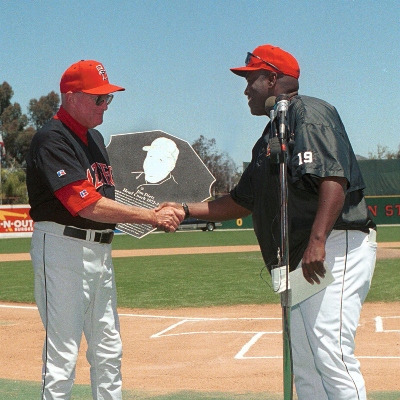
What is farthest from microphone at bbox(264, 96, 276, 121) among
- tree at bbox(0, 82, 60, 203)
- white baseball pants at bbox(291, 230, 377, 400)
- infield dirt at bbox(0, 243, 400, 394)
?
tree at bbox(0, 82, 60, 203)

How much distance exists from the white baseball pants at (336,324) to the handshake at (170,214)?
1308mm

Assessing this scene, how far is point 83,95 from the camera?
432 centimetres

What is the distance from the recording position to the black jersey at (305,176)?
3.52m

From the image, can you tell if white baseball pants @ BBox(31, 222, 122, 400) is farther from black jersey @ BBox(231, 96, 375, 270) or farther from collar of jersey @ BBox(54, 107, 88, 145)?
black jersey @ BBox(231, 96, 375, 270)

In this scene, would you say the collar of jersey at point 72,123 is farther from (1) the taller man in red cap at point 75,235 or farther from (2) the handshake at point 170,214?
(2) the handshake at point 170,214

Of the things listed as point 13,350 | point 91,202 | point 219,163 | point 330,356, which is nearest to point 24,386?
point 13,350

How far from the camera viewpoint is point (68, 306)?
4.16 m

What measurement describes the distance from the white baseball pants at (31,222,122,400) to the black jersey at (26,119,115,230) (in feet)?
0.30

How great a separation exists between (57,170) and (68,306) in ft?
2.61

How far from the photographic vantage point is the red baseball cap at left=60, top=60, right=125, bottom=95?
4.28m

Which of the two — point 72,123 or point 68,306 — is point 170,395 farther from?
point 72,123

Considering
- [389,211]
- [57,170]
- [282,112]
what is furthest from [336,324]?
[389,211]

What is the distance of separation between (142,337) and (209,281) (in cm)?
654

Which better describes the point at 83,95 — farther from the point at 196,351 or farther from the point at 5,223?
the point at 5,223
